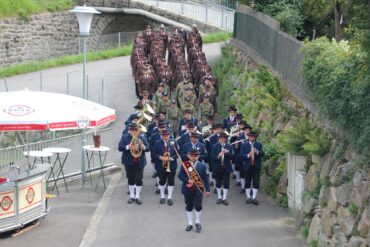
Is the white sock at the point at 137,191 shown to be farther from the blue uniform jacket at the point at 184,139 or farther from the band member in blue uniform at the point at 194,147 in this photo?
the blue uniform jacket at the point at 184,139

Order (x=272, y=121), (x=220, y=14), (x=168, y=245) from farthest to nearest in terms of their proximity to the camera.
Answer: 1. (x=220, y=14)
2. (x=272, y=121)
3. (x=168, y=245)

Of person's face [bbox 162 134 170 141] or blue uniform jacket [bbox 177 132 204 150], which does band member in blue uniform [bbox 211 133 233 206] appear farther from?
person's face [bbox 162 134 170 141]

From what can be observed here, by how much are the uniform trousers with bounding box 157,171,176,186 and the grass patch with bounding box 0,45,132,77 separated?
1854cm

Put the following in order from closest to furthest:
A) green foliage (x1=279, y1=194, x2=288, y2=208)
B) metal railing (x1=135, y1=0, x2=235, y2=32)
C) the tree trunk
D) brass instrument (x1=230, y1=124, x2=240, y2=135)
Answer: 1. green foliage (x1=279, y1=194, x2=288, y2=208)
2. brass instrument (x1=230, y1=124, x2=240, y2=135)
3. the tree trunk
4. metal railing (x1=135, y1=0, x2=235, y2=32)

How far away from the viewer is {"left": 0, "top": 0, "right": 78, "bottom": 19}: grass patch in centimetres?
3724

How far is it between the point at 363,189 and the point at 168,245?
3.58 meters

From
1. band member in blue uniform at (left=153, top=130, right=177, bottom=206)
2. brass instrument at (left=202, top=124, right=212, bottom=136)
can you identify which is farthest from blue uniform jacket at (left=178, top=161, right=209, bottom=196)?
brass instrument at (left=202, top=124, right=212, bottom=136)

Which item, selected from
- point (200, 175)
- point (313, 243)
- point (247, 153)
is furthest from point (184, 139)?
point (313, 243)

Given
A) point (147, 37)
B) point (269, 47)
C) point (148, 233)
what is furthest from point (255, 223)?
point (147, 37)

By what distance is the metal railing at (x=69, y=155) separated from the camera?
16.7 metres

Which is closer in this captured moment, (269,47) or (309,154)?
(309,154)

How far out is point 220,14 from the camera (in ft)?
137

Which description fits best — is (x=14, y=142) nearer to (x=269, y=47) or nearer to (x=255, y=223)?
(x=269, y=47)

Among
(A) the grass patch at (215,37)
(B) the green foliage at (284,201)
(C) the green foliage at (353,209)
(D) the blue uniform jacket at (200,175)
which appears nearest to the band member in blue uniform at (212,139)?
(B) the green foliage at (284,201)
